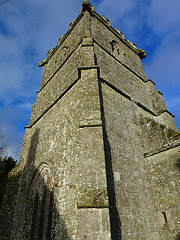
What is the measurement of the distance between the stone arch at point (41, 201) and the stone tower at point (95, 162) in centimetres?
3

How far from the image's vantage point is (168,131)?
711cm

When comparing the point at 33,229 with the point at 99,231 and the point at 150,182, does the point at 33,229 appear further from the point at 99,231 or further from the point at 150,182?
the point at 150,182

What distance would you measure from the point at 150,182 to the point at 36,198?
185 inches

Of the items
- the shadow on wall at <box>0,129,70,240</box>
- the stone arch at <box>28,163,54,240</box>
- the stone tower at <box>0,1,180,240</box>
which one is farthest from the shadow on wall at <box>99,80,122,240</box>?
the stone arch at <box>28,163,54,240</box>

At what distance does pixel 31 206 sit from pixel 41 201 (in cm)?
66

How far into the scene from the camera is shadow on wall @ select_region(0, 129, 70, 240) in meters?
5.90

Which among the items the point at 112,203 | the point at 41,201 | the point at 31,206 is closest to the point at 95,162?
the point at 112,203

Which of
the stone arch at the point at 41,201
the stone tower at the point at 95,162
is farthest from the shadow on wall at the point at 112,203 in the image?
the stone arch at the point at 41,201

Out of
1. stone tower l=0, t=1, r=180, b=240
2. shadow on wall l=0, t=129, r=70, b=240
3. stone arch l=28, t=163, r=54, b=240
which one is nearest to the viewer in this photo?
stone tower l=0, t=1, r=180, b=240

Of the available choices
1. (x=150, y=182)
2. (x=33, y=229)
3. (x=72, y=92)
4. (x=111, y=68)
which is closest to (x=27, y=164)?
(x=33, y=229)

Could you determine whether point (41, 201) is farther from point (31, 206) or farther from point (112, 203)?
point (112, 203)

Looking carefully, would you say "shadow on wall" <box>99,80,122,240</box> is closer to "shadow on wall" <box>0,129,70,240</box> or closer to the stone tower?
the stone tower

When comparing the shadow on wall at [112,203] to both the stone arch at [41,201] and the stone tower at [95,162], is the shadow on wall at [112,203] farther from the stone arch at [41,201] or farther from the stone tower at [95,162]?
the stone arch at [41,201]

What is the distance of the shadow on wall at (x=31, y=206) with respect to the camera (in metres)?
5.90
